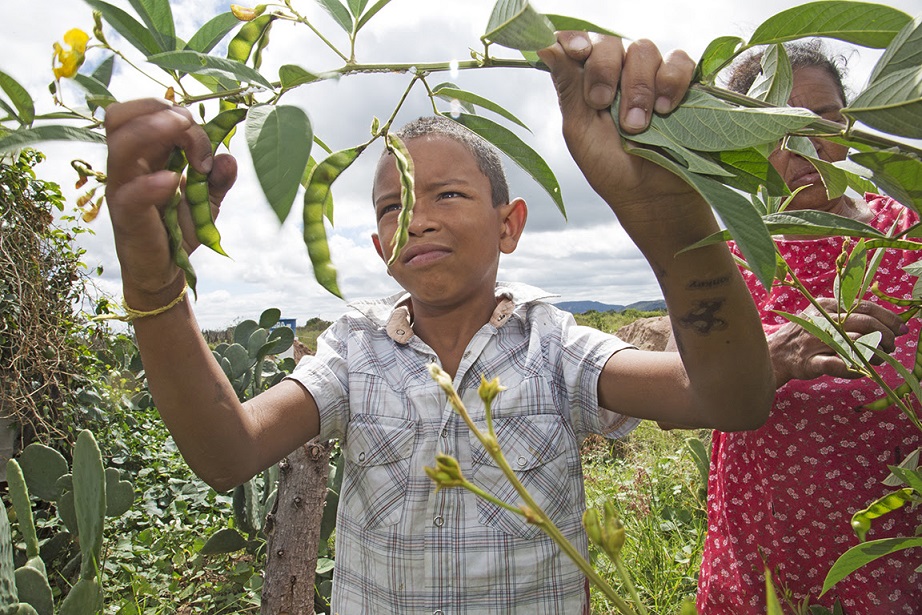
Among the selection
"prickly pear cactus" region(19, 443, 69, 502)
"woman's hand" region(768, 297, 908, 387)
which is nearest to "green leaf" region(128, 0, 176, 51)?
"woman's hand" region(768, 297, 908, 387)

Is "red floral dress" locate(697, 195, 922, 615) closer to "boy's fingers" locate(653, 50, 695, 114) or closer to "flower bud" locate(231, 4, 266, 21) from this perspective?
"boy's fingers" locate(653, 50, 695, 114)

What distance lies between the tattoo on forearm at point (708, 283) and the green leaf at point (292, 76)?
16.9 inches

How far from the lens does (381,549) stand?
3.42 ft

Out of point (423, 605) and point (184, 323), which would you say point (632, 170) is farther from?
point (423, 605)

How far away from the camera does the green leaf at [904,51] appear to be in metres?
0.38

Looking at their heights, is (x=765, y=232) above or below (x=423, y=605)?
above

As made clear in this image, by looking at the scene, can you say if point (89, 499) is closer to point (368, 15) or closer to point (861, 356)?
point (368, 15)

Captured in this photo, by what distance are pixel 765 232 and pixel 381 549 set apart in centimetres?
84

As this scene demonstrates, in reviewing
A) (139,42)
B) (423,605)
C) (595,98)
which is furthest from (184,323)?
(423,605)

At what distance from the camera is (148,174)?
50 cm

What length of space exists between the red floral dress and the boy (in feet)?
0.82

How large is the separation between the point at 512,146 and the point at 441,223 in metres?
0.51

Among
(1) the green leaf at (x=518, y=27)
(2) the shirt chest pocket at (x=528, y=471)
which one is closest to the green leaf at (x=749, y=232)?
(1) the green leaf at (x=518, y=27)

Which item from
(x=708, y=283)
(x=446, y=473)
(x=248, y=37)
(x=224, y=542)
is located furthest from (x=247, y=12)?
(x=224, y=542)
